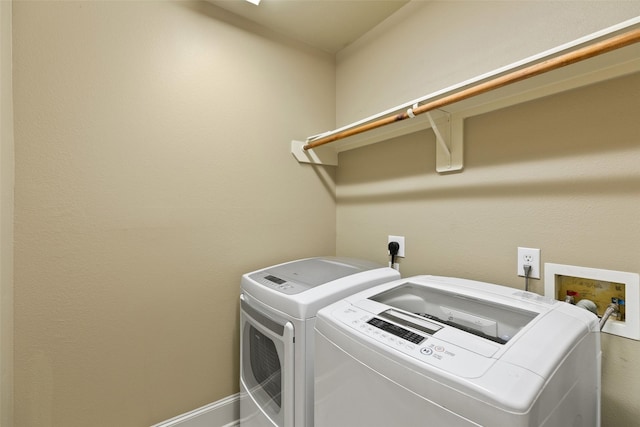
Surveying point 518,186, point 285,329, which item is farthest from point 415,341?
point 518,186

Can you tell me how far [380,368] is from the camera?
0.65 m

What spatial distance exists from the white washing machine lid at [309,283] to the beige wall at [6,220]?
2.77 feet

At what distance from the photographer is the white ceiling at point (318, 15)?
1490 mm

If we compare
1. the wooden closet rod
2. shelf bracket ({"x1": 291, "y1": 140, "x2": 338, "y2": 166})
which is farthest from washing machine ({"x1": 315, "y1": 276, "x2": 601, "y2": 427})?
shelf bracket ({"x1": 291, "y1": 140, "x2": 338, "y2": 166})

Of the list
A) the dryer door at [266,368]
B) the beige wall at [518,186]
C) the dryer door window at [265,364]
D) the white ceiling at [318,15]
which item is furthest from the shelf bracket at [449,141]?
the dryer door window at [265,364]

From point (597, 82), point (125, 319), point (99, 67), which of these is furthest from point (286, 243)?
point (597, 82)

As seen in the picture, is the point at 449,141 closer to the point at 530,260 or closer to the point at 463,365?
the point at 530,260

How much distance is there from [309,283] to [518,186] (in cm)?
93

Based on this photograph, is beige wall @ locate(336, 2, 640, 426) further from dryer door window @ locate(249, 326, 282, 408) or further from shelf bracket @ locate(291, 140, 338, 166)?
dryer door window @ locate(249, 326, 282, 408)

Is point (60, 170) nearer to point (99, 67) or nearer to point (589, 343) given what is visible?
point (99, 67)

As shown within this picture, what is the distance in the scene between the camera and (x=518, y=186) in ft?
3.64

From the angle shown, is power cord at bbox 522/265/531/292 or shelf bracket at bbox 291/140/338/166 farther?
shelf bracket at bbox 291/140/338/166

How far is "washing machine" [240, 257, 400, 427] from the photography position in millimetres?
985

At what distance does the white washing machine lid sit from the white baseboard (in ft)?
2.22
